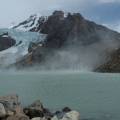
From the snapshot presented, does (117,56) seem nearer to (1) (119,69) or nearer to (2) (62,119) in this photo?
(1) (119,69)

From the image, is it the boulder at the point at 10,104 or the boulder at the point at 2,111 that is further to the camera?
the boulder at the point at 10,104

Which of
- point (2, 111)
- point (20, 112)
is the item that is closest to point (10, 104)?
point (20, 112)

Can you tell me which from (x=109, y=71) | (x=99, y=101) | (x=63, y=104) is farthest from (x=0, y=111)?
(x=109, y=71)

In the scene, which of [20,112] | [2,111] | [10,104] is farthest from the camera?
[10,104]

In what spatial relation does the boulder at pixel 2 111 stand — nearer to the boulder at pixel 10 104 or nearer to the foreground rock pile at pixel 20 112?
the foreground rock pile at pixel 20 112

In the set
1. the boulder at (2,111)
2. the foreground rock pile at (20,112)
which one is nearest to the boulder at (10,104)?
the foreground rock pile at (20,112)

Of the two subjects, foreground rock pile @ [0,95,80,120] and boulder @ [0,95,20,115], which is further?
boulder @ [0,95,20,115]

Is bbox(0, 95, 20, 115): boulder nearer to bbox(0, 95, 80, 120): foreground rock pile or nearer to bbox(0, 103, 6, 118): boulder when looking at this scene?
bbox(0, 95, 80, 120): foreground rock pile

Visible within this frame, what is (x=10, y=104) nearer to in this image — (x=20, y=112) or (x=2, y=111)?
(x=20, y=112)

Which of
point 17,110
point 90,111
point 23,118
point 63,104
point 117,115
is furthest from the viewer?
point 63,104

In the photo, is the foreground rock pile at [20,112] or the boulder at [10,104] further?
the boulder at [10,104]

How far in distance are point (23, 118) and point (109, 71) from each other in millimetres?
153262

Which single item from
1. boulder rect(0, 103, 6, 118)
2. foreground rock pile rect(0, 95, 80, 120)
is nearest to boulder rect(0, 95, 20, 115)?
foreground rock pile rect(0, 95, 80, 120)

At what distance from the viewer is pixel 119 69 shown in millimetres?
179625
